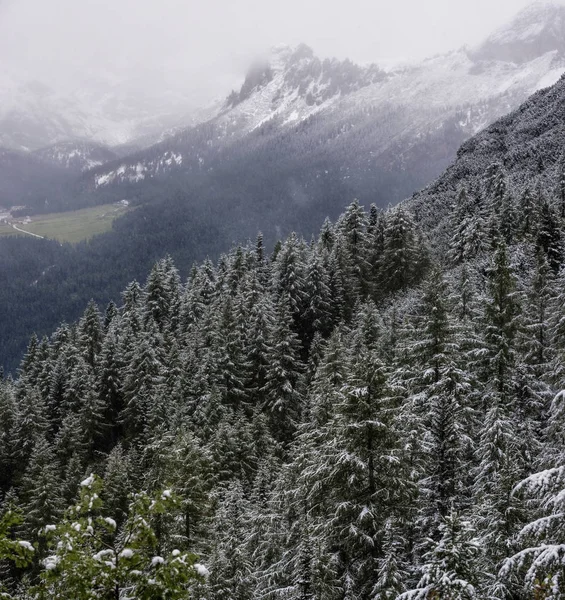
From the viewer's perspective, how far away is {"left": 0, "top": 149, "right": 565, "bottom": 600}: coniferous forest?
9.65m

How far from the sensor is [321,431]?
2386 cm

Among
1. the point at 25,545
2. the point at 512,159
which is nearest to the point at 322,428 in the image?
the point at 25,545

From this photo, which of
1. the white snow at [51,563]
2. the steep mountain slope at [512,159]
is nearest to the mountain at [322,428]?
the white snow at [51,563]

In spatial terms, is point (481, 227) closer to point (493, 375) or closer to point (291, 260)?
point (291, 260)

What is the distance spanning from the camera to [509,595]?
13.9 m

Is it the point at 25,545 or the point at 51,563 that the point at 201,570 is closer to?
the point at 51,563

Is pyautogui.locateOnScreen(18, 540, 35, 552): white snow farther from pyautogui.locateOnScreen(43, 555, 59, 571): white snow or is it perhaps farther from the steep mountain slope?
the steep mountain slope

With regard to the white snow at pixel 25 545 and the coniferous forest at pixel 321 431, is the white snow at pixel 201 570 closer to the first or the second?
the coniferous forest at pixel 321 431

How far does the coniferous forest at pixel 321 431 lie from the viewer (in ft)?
31.7

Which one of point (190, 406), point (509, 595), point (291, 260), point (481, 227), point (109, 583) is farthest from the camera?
point (291, 260)

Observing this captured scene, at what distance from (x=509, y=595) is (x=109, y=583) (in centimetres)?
1173

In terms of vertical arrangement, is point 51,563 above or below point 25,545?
below

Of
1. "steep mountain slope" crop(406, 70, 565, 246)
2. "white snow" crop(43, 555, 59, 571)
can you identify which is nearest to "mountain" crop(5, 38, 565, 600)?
"white snow" crop(43, 555, 59, 571)

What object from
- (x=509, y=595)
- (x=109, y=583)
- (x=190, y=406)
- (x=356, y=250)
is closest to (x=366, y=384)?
(x=509, y=595)
